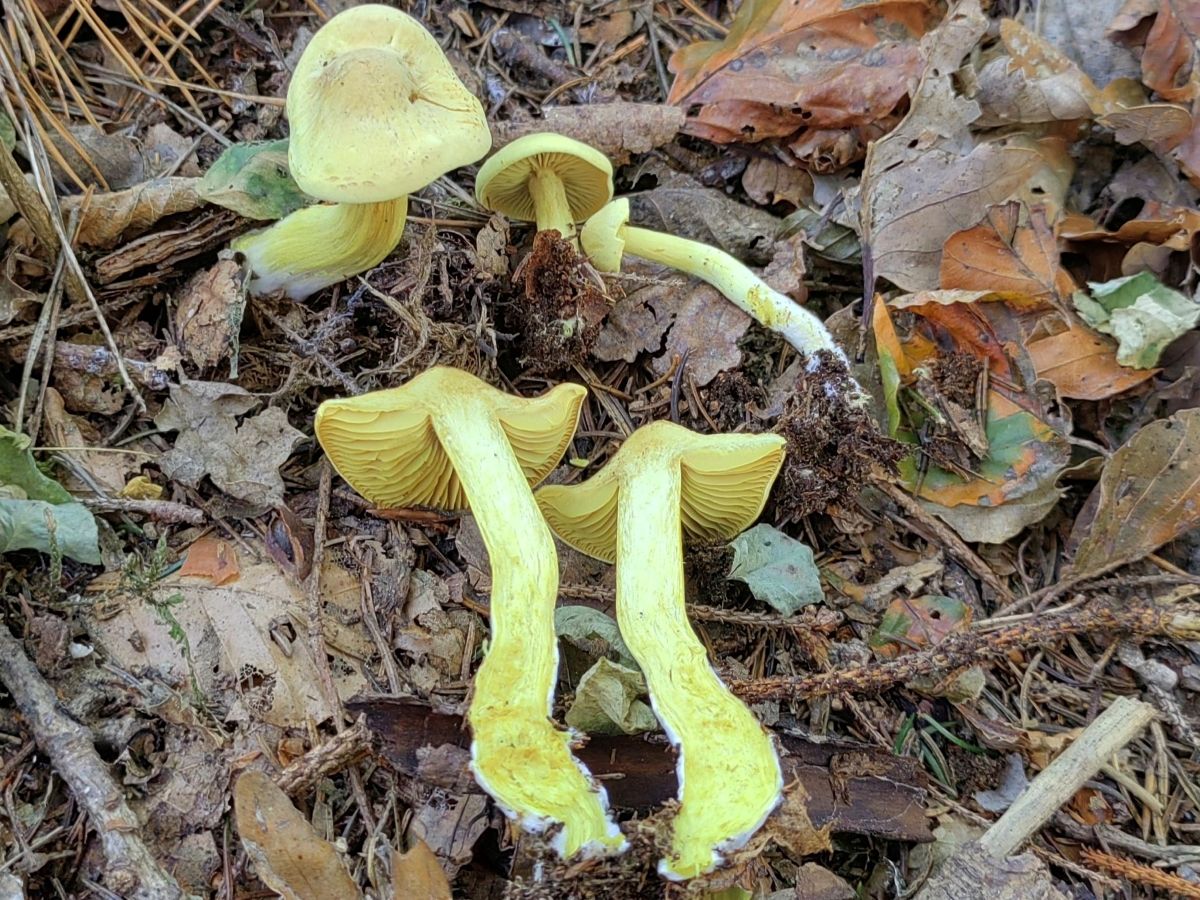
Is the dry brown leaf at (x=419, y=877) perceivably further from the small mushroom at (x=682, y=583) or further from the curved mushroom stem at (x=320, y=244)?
the curved mushroom stem at (x=320, y=244)

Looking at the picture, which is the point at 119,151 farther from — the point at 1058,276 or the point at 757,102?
the point at 1058,276

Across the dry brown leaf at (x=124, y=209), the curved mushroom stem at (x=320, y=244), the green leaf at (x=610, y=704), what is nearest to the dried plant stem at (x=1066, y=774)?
the green leaf at (x=610, y=704)

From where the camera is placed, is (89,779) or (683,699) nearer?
(89,779)

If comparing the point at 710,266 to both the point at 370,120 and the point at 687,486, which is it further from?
the point at 370,120

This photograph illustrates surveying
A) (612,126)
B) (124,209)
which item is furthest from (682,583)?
(124,209)

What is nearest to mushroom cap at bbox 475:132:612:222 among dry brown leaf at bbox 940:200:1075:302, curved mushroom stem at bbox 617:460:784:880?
curved mushroom stem at bbox 617:460:784:880
